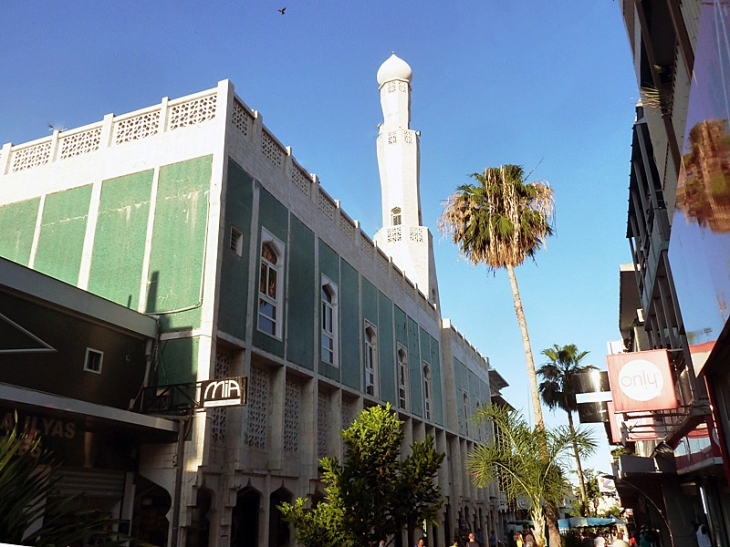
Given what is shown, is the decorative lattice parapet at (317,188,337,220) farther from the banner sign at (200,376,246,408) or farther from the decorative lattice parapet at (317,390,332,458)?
the banner sign at (200,376,246,408)

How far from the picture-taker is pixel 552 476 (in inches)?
618

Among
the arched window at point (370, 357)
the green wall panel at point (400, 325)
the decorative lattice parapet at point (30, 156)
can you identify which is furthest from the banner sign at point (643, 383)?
the decorative lattice parapet at point (30, 156)

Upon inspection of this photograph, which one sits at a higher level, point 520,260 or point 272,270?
point 520,260

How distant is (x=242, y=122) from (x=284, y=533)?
36.7 feet

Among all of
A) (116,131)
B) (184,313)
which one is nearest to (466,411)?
(184,313)

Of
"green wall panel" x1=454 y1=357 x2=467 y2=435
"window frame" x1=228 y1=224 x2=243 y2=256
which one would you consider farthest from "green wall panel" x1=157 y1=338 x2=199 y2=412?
"green wall panel" x1=454 y1=357 x2=467 y2=435

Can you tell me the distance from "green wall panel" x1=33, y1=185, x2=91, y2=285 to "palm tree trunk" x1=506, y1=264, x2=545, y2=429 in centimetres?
1334

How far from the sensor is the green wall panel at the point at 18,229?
53.4ft

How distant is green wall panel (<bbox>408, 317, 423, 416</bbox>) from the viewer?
88.8ft

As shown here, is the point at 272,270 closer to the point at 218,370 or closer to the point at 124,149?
the point at 218,370

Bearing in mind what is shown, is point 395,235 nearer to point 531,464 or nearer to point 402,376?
point 402,376

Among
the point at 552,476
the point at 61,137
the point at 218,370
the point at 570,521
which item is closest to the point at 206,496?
the point at 218,370

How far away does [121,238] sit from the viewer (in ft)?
48.9

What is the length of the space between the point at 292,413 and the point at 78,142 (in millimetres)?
9737
